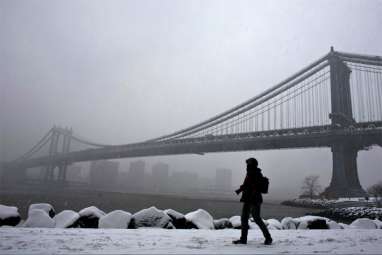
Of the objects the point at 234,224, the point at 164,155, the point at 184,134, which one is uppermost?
the point at 184,134

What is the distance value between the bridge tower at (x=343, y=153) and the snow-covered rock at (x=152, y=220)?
24041 millimetres

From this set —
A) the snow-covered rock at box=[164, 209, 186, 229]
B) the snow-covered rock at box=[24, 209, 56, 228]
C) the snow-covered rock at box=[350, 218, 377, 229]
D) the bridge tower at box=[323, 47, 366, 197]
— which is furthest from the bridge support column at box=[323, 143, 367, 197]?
the snow-covered rock at box=[24, 209, 56, 228]

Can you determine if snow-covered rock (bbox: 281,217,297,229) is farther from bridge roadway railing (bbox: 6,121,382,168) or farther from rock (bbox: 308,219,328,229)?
bridge roadway railing (bbox: 6,121,382,168)

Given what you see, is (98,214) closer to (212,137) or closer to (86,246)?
(86,246)

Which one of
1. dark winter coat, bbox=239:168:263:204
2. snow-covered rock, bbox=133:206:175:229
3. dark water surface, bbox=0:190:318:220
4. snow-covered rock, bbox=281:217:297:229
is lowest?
dark water surface, bbox=0:190:318:220

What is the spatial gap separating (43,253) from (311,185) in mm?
46187

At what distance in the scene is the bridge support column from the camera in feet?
84.5

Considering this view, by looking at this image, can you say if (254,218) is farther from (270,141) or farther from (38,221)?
(270,141)

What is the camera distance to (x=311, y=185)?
145 ft

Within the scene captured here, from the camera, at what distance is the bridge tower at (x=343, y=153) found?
2594cm

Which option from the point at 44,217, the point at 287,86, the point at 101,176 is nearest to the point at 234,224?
the point at 44,217

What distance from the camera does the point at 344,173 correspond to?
2616 cm

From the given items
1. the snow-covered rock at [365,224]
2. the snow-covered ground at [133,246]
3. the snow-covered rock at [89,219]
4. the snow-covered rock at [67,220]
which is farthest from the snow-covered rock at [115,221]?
the snow-covered rock at [365,224]

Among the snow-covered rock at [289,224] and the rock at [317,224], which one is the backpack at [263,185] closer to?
the rock at [317,224]
